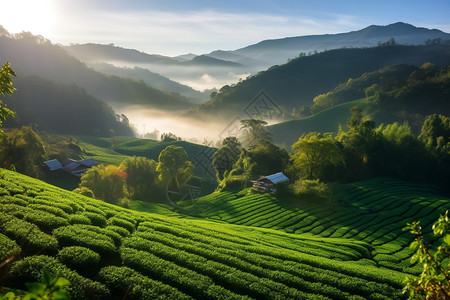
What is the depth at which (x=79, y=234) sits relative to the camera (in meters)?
18.3

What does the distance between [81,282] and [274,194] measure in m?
49.5

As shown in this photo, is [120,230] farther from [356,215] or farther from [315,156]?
[315,156]

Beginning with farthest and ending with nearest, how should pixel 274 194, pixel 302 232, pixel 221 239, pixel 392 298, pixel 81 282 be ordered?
pixel 274 194
pixel 302 232
pixel 221 239
pixel 392 298
pixel 81 282

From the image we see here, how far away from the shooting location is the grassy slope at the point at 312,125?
169 m

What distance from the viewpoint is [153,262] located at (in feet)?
55.3

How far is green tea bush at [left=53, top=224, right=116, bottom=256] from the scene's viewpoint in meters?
17.2

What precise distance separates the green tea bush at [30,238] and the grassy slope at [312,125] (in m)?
155

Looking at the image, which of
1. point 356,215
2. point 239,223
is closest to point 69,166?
point 239,223

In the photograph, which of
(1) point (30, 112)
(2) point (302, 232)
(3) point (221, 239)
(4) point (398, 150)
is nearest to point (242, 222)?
(2) point (302, 232)

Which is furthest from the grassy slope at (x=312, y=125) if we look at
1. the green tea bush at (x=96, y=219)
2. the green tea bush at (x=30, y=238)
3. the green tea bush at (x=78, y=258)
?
the green tea bush at (x=30, y=238)

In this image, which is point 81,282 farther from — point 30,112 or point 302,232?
point 30,112

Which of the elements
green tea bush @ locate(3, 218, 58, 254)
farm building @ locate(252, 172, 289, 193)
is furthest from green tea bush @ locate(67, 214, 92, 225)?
farm building @ locate(252, 172, 289, 193)

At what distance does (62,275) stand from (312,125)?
171776 mm

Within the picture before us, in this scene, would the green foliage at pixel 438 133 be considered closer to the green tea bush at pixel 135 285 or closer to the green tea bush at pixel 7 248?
the green tea bush at pixel 135 285
